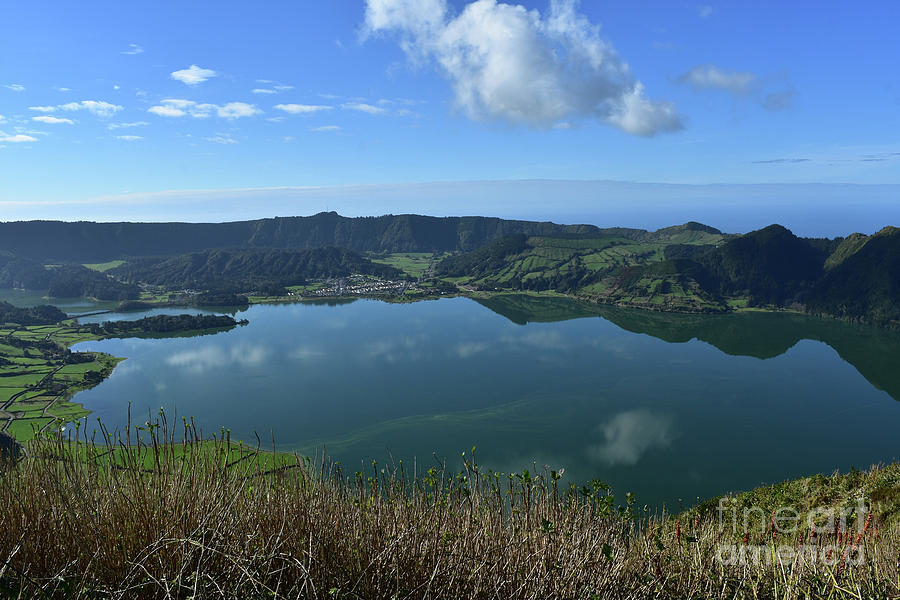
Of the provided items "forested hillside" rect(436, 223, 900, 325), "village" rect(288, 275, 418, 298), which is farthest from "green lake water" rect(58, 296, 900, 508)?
"village" rect(288, 275, 418, 298)

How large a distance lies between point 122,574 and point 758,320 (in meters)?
150

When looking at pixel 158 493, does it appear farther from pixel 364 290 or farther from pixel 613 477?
pixel 364 290

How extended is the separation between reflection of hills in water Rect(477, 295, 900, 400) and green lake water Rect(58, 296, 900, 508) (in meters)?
0.73

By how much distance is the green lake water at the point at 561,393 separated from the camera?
49562mm

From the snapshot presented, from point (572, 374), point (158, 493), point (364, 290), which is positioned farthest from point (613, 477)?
point (364, 290)

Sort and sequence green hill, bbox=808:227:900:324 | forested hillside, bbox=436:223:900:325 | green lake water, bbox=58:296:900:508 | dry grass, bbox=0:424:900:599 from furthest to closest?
forested hillside, bbox=436:223:900:325 → green hill, bbox=808:227:900:324 → green lake water, bbox=58:296:900:508 → dry grass, bbox=0:424:900:599

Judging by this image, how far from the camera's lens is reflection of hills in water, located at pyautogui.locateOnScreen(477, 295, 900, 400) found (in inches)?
3521

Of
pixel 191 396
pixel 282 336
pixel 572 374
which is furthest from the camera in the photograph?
pixel 282 336

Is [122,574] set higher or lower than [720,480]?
higher

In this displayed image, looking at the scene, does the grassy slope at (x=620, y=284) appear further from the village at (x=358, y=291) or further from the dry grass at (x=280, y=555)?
the dry grass at (x=280, y=555)

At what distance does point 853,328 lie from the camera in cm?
11756

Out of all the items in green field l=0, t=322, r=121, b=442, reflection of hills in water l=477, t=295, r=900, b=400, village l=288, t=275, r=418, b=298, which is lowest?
green field l=0, t=322, r=121, b=442

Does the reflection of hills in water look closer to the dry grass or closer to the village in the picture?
the village

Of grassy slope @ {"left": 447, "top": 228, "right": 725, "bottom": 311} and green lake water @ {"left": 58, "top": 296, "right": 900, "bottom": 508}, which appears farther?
grassy slope @ {"left": 447, "top": 228, "right": 725, "bottom": 311}
